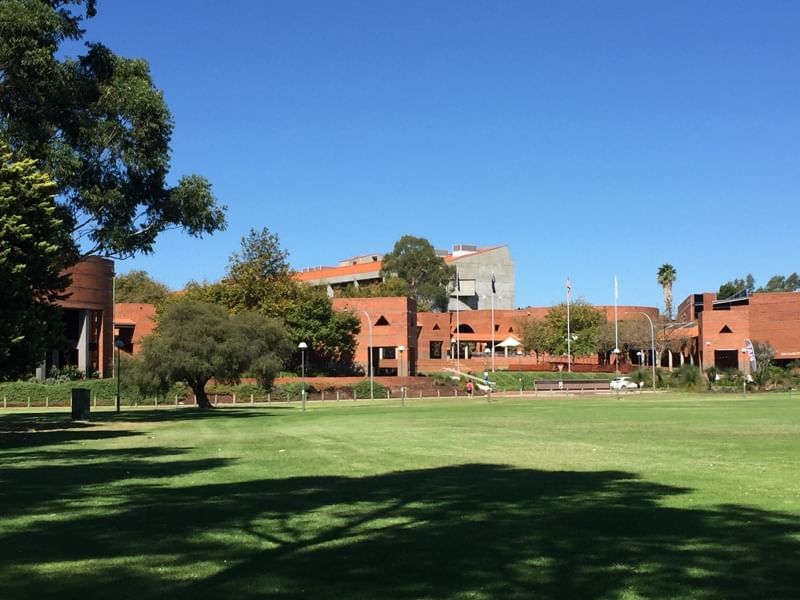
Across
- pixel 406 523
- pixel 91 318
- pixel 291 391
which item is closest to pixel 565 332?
pixel 291 391

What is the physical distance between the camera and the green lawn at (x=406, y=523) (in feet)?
22.5

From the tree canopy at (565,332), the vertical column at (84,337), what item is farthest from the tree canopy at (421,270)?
the vertical column at (84,337)

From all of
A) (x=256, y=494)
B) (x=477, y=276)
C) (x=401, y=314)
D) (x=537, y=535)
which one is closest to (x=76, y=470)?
(x=256, y=494)

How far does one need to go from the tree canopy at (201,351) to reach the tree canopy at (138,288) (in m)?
76.2

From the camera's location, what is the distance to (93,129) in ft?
107

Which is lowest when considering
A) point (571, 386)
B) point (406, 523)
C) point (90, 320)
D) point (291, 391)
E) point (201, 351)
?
point (571, 386)

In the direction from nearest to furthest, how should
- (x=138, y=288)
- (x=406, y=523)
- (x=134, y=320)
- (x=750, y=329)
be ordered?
(x=406, y=523), (x=134, y=320), (x=750, y=329), (x=138, y=288)

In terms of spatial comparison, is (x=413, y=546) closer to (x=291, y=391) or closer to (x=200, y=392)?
(x=200, y=392)

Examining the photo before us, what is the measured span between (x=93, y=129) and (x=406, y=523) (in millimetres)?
27230

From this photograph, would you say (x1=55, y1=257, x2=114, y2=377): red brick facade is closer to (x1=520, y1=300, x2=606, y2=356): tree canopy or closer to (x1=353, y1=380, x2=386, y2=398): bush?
(x1=353, y1=380, x2=386, y2=398): bush

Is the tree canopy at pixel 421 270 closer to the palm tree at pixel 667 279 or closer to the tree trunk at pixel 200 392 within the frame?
the palm tree at pixel 667 279

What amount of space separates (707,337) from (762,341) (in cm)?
688

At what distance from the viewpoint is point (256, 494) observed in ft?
39.3

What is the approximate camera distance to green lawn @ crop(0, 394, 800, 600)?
686 cm
